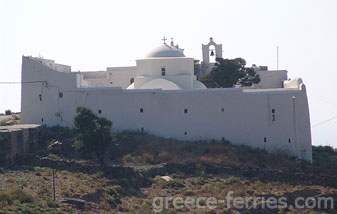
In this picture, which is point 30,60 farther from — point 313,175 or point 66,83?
point 313,175

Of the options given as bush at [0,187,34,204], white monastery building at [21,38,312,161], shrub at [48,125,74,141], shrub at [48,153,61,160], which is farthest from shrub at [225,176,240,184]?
bush at [0,187,34,204]

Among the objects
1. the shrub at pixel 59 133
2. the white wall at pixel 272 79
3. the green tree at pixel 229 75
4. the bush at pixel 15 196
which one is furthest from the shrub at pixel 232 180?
the white wall at pixel 272 79

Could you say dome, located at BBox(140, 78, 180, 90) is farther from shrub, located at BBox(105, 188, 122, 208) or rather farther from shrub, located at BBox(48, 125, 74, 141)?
A: shrub, located at BBox(105, 188, 122, 208)

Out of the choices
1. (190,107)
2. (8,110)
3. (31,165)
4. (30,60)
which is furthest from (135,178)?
(8,110)

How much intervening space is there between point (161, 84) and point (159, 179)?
10540mm

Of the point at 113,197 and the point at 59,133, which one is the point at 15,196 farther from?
the point at 59,133

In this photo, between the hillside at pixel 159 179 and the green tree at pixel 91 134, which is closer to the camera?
the hillside at pixel 159 179

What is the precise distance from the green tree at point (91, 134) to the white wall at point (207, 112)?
4.52 m

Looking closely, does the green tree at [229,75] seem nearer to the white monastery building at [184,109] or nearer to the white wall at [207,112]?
the white monastery building at [184,109]

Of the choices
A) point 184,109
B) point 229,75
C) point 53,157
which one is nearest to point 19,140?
point 53,157

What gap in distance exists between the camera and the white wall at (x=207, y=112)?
148 feet

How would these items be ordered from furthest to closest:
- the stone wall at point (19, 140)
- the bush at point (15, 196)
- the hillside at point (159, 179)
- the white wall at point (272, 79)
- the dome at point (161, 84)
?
1. the white wall at point (272, 79)
2. the dome at point (161, 84)
3. the stone wall at point (19, 140)
4. the hillside at point (159, 179)
5. the bush at point (15, 196)

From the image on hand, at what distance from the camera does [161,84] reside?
48.2 metres

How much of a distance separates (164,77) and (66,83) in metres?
6.87
